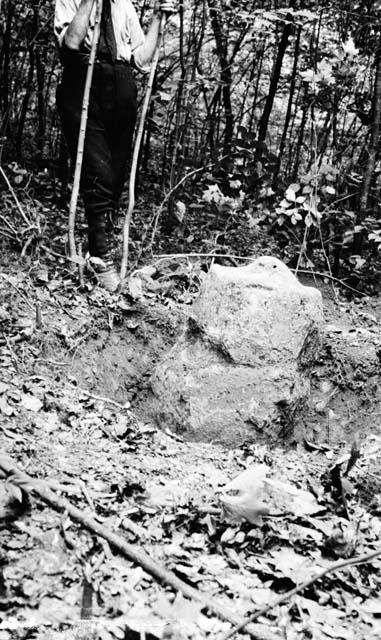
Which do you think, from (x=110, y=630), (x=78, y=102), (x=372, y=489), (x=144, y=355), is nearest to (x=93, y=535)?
(x=110, y=630)

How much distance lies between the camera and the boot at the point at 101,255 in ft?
14.5

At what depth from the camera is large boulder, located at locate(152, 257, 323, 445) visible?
11.4 feet

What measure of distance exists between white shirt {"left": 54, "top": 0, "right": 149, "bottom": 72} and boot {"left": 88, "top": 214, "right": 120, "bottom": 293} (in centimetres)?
116

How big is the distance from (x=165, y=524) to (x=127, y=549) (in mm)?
283

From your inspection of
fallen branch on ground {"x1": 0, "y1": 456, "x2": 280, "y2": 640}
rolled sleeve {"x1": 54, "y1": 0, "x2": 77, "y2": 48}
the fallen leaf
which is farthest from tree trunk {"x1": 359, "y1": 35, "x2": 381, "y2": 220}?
fallen branch on ground {"x1": 0, "y1": 456, "x2": 280, "y2": 640}

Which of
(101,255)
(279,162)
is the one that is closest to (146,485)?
(101,255)

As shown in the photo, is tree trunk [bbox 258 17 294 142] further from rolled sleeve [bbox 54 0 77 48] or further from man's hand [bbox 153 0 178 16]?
rolled sleeve [bbox 54 0 77 48]

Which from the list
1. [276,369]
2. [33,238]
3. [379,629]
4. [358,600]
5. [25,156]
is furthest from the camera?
[25,156]

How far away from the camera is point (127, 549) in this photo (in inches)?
82.9

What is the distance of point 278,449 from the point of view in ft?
11.6

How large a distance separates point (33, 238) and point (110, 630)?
356 centimetres

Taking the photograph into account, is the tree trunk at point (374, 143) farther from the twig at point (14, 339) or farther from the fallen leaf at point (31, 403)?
the fallen leaf at point (31, 403)

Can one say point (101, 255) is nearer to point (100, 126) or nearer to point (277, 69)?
point (100, 126)

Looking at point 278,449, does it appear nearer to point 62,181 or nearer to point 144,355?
point 144,355
